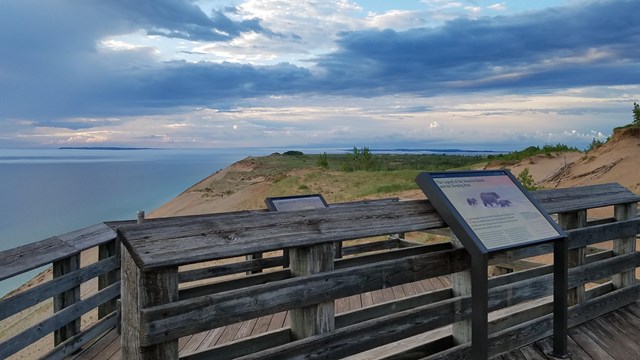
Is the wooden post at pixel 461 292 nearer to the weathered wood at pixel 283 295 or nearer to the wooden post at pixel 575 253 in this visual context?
the weathered wood at pixel 283 295

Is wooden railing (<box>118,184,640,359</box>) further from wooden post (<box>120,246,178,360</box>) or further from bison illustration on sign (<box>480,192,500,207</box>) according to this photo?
bison illustration on sign (<box>480,192,500,207</box>)

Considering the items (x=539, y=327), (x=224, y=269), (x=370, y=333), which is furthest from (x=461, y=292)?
(x=224, y=269)

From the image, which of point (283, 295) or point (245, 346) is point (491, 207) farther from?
point (245, 346)

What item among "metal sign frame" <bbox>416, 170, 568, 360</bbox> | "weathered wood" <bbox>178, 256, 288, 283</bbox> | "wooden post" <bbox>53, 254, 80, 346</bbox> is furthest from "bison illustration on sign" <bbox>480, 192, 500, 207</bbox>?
"wooden post" <bbox>53, 254, 80, 346</bbox>

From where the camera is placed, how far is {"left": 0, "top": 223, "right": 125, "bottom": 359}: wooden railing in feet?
13.2

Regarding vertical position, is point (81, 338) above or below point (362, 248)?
below

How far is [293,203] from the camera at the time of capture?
7.26 meters

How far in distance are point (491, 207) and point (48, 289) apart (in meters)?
3.90

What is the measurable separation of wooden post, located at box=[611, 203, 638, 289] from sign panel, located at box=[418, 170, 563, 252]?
2181 millimetres

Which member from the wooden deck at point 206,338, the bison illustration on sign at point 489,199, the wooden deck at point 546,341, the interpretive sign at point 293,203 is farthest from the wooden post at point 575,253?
the interpretive sign at point 293,203

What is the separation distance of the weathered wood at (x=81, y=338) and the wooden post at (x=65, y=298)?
0.27ft

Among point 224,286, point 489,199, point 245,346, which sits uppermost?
point 489,199

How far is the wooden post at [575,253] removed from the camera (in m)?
4.94

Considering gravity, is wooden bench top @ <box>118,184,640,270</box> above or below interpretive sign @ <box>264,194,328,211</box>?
above
